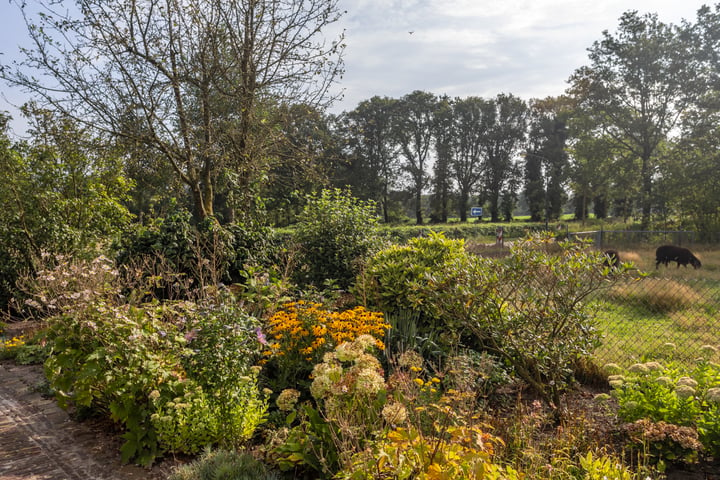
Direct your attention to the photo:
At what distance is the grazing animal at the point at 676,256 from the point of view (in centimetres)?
1129

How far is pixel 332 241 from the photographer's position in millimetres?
6934

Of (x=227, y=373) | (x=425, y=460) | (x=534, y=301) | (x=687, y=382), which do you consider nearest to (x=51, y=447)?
(x=227, y=373)

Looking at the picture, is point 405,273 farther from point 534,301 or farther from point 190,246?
point 190,246

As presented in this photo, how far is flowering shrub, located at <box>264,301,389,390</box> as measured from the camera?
3.66m

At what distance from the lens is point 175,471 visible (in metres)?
2.76

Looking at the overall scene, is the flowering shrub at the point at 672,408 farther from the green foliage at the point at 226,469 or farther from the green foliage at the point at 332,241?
the green foliage at the point at 332,241

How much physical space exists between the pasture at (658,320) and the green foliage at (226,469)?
10.3ft

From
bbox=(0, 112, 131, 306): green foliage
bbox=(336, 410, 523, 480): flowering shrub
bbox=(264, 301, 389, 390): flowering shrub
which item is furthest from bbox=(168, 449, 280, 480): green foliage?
bbox=(0, 112, 131, 306): green foliage

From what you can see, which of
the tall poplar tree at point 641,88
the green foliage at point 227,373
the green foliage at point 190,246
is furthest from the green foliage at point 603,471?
the tall poplar tree at point 641,88

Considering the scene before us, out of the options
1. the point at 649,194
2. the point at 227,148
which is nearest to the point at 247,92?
the point at 227,148

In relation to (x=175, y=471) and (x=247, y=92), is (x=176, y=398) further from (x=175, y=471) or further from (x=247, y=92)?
(x=247, y=92)

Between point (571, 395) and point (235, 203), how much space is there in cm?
629

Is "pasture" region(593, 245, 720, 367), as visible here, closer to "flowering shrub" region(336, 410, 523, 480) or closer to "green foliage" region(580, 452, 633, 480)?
"green foliage" region(580, 452, 633, 480)

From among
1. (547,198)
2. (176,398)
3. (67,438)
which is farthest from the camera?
(547,198)
